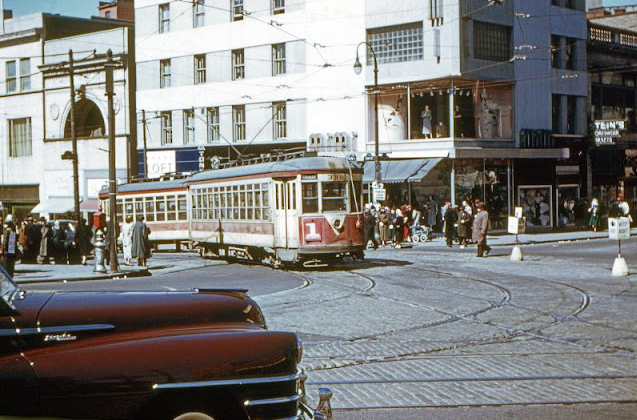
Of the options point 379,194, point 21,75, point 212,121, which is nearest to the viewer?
point 379,194

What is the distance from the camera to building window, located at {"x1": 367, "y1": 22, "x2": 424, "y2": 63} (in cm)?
4062

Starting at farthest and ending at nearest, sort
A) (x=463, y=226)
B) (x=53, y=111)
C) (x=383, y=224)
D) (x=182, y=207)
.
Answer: (x=53, y=111), (x=383, y=224), (x=182, y=207), (x=463, y=226)

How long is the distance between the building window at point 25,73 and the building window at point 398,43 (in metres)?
23.9

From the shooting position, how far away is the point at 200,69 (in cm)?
4850

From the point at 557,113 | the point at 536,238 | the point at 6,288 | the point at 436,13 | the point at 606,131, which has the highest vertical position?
the point at 436,13

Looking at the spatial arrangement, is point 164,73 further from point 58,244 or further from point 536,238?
point 536,238

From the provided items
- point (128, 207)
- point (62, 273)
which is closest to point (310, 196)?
point (62, 273)

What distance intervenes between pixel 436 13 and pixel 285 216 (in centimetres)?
1959

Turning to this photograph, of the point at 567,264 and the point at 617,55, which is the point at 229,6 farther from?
the point at 567,264

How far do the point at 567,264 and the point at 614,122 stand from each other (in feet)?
77.4

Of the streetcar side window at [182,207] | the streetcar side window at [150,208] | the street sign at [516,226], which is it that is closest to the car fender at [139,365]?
the street sign at [516,226]

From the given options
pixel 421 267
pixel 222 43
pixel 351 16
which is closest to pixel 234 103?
pixel 222 43

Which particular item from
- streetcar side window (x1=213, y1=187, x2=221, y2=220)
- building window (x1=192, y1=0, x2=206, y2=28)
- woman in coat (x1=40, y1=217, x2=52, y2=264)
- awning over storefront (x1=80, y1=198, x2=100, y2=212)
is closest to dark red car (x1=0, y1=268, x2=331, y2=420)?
streetcar side window (x1=213, y1=187, x2=221, y2=220)

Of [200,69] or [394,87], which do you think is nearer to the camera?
[394,87]
